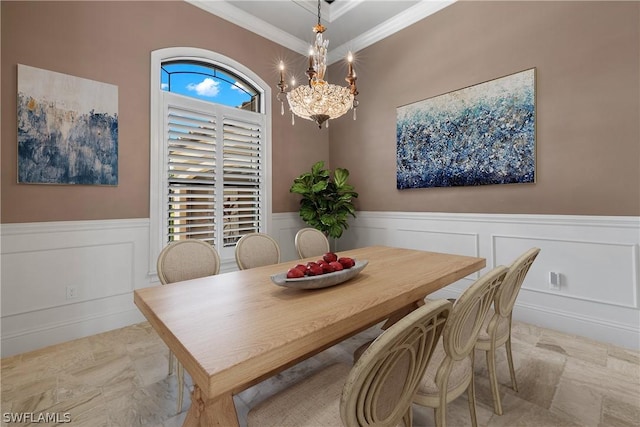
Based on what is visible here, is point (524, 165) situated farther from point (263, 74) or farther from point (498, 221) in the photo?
point (263, 74)

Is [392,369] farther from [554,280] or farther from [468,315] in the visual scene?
[554,280]

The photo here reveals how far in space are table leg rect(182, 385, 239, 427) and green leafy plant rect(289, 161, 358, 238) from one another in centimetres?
294

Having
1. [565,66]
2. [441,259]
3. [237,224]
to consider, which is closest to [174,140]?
[237,224]

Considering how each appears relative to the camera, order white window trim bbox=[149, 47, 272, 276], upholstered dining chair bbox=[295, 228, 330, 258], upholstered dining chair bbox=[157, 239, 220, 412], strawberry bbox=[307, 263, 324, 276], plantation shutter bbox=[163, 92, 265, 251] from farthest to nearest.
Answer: plantation shutter bbox=[163, 92, 265, 251] < white window trim bbox=[149, 47, 272, 276] < upholstered dining chair bbox=[295, 228, 330, 258] < upholstered dining chair bbox=[157, 239, 220, 412] < strawberry bbox=[307, 263, 324, 276]

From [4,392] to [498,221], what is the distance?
163 inches

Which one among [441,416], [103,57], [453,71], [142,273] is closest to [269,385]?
[441,416]

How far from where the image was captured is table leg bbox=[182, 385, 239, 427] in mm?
933

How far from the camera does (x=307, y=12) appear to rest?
3572 mm

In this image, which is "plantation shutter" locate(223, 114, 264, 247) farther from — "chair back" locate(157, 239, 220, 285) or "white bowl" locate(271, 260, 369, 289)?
"white bowl" locate(271, 260, 369, 289)

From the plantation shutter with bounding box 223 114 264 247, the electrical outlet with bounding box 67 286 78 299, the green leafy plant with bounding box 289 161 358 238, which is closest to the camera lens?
the electrical outlet with bounding box 67 286 78 299

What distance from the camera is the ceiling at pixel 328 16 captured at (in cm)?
339

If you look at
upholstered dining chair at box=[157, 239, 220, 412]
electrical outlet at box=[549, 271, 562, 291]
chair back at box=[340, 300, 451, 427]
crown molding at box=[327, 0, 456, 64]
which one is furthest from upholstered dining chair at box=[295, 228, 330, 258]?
crown molding at box=[327, 0, 456, 64]

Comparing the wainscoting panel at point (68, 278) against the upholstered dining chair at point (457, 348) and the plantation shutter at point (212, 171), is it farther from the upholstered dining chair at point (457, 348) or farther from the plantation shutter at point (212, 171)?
the upholstered dining chair at point (457, 348)

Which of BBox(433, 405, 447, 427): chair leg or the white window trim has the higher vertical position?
the white window trim
